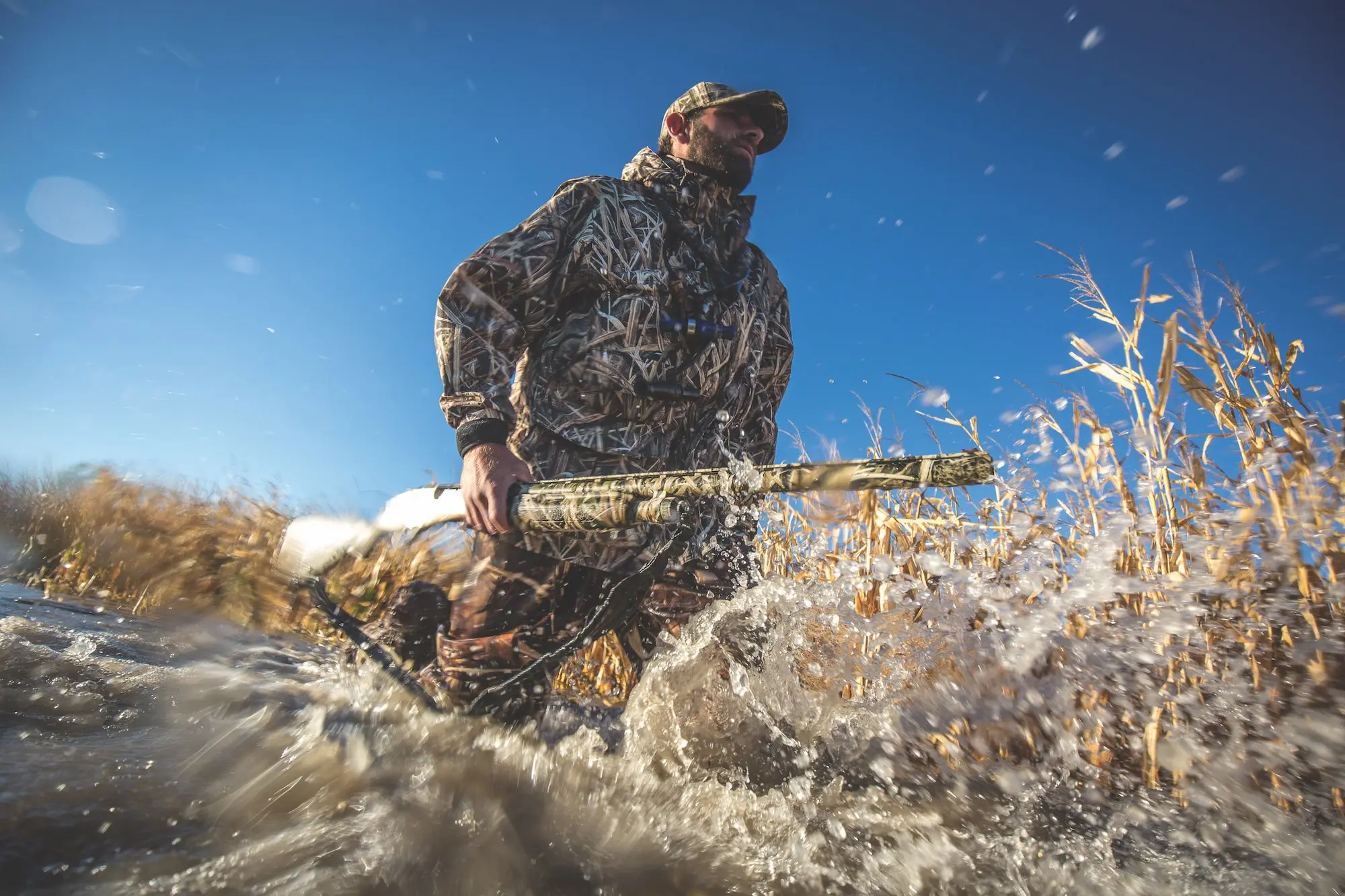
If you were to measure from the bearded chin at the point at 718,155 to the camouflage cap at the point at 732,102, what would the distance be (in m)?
0.10

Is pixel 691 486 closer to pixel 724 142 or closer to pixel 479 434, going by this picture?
pixel 479 434

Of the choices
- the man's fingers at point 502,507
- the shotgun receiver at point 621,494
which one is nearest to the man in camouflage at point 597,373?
the man's fingers at point 502,507

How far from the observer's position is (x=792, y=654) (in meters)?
2.60

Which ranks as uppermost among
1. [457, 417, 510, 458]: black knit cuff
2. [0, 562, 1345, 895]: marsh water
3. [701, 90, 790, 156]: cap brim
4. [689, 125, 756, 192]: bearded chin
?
[701, 90, 790, 156]: cap brim

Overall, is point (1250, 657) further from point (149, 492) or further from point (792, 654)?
point (149, 492)

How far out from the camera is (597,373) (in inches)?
86.4

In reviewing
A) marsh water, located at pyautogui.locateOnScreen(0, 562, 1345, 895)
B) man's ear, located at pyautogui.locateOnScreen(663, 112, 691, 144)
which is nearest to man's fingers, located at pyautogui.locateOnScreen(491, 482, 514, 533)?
marsh water, located at pyautogui.locateOnScreen(0, 562, 1345, 895)

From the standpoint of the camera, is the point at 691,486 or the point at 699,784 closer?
the point at 691,486

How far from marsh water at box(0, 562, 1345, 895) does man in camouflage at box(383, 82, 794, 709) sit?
26 centimetres

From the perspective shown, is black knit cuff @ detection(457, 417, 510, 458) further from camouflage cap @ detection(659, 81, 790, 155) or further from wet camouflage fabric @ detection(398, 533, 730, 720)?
camouflage cap @ detection(659, 81, 790, 155)

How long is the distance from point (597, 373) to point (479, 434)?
1.49 ft

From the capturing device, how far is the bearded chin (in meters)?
2.59

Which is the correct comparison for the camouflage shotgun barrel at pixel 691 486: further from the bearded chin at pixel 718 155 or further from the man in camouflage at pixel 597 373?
the bearded chin at pixel 718 155

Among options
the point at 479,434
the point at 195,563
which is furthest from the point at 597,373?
the point at 195,563
